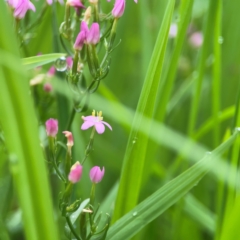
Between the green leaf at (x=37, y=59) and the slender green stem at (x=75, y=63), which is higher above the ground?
the green leaf at (x=37, y=59)

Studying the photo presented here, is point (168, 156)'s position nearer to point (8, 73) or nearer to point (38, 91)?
point (38, 91)

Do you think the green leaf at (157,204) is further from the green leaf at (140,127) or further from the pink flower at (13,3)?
the pink flower at (13,3)

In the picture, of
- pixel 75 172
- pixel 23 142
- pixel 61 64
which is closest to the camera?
pixel 23 142

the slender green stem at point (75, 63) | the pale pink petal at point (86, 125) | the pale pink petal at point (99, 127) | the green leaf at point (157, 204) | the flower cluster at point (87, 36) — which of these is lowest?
the green leaf at point (157, 204)

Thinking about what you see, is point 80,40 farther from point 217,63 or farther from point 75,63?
point 217,63

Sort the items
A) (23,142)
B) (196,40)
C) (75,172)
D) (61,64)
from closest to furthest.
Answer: (23,142)
(75,172)
(61,64)
(196,40)

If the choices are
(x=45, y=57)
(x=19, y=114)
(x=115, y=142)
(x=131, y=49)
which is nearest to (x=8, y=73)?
(x=19, y=114)

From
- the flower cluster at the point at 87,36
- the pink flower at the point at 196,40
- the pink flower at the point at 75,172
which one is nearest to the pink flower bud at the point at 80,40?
the flower cluster at the point at 87,36

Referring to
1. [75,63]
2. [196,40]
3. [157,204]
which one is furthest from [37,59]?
[196,40]

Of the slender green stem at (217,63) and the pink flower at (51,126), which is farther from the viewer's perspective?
the slender green stem at (217,63)
